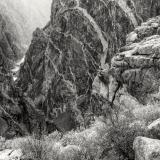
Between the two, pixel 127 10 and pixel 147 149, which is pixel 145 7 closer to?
pixel 127 10

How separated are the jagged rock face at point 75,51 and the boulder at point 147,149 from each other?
45.0 metres

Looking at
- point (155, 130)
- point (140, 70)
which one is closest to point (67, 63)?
point (140, 70)

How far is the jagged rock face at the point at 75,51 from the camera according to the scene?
58.4 meters

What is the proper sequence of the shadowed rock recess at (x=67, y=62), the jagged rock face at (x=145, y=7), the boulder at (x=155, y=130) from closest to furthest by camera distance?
1. the boulder at (x=155, y=130)
2. the jagged rock face at (x=145, y=7)
3. the shadowed rock recess at (x=67, y=62)

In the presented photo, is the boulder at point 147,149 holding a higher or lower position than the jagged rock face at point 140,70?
higher

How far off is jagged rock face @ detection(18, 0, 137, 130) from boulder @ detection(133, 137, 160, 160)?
148ft

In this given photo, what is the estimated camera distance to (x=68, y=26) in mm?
62750

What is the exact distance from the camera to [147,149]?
8398 millimetres

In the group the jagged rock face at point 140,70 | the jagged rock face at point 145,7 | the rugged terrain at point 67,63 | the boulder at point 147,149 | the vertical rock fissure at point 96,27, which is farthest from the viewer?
the vertical rock fissure at point 96,27

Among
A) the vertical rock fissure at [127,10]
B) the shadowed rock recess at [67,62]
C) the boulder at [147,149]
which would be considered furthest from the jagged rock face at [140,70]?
the vertical rock fissure at [127,10]

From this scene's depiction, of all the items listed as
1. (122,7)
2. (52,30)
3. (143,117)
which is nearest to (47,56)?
(52,30)

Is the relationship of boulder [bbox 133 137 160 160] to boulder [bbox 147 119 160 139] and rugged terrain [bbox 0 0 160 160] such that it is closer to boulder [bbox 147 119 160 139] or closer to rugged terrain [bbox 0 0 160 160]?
boulder [bbox 147 119 160 139]

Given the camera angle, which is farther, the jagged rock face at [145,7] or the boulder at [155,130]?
the jagged rock face at [145,7]

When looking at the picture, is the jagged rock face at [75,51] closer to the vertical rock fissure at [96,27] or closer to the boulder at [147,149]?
the vertical rock fissure at [96,27]
